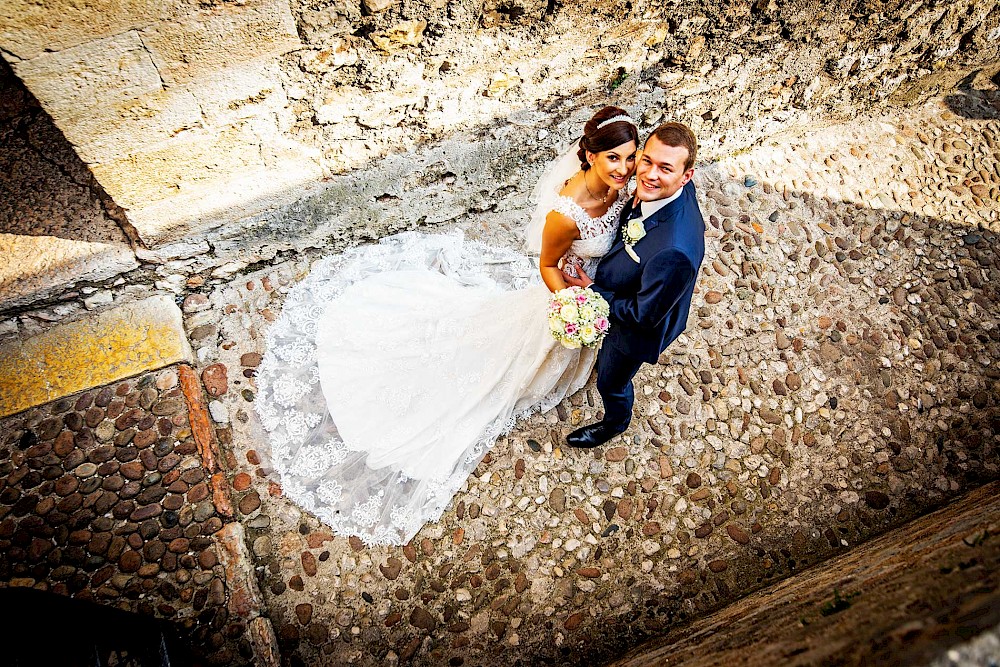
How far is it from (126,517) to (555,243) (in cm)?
287

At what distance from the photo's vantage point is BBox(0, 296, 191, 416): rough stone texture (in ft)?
11.4

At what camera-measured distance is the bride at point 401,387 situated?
325 centimetres

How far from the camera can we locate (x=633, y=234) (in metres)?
2.42

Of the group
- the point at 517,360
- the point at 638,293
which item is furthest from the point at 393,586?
the point at 638,293

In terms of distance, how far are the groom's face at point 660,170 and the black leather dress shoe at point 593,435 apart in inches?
62.5

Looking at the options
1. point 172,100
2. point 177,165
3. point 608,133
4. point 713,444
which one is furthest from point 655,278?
point 177,165

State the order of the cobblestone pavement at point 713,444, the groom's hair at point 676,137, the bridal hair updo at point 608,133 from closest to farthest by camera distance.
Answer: the groom's hair at point 676,137 → the bridal hair updo at point 608,133 → the cobblestone pavement at point 713,444

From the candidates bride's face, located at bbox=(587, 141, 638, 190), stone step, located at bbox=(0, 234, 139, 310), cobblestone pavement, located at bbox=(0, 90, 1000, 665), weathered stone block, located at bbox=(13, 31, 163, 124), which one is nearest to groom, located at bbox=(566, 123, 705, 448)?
bride's face, located at bbox=(587, 141, 638, 190)

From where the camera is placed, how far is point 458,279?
12.9 feet

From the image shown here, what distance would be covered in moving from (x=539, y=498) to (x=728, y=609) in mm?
1177

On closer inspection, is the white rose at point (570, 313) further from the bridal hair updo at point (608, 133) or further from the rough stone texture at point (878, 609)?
the rough stone texture at point (878, 609)

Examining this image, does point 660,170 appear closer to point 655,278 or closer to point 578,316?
point 655,278

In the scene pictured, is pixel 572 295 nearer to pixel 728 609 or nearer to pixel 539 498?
pixel 539 498

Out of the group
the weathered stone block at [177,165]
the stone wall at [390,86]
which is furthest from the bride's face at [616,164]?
the weathered stone block at [177,165]
